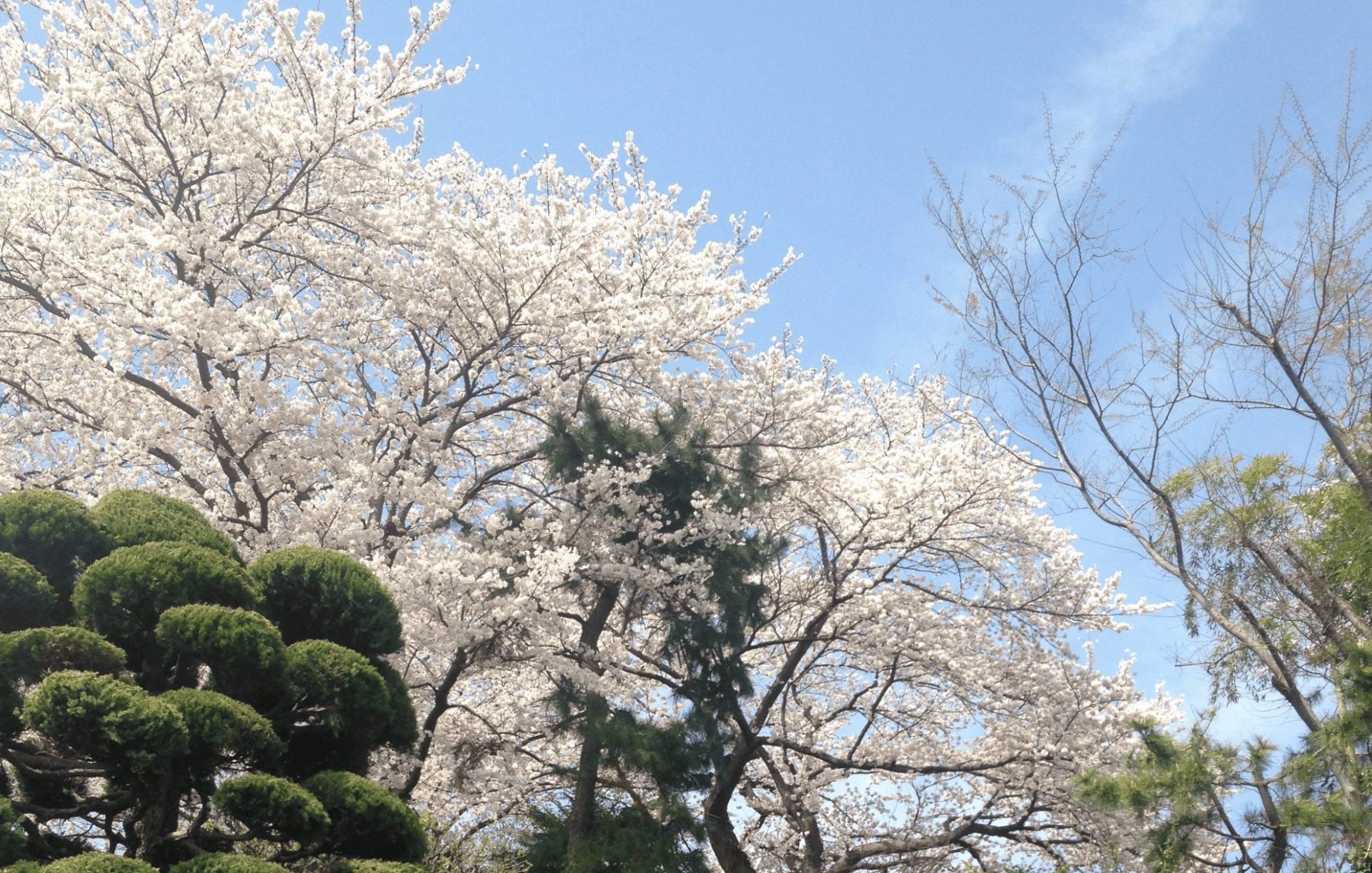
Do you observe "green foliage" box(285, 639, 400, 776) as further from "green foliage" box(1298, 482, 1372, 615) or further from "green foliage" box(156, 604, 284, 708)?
"green foliage" box(1298, 482, 1372, 615)

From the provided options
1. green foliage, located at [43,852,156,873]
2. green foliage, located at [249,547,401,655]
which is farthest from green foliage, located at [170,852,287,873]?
green foliage, located at [249,547,401,655]

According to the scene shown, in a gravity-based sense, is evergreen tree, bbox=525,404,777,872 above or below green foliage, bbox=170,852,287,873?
above

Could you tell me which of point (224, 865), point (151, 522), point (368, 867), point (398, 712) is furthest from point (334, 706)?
point (151, 522)

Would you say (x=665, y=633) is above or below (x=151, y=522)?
above

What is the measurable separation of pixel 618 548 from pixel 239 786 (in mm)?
4156

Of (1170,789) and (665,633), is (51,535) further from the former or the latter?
(1170,789)

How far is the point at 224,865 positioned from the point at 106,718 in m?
1.03

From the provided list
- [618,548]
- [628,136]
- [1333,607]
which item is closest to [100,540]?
[618,548]

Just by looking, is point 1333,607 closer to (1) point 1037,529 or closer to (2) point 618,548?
(1) point 1037,529

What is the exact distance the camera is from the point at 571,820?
387 inches

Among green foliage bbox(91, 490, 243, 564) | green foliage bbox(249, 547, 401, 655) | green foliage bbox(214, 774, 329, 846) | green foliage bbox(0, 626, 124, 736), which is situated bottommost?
green foliage bbox(214, 774, 329, 846)

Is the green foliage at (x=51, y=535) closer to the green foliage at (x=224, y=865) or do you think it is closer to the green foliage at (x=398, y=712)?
the green foliage at (x=398, y=712)

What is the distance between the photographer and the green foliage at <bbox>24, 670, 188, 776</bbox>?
21.1ft

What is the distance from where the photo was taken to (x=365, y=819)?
7344 millimetres
